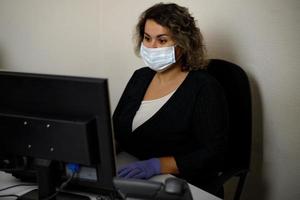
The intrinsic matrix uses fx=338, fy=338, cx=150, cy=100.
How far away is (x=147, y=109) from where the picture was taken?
1558 mm

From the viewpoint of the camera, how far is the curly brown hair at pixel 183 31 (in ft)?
4.87

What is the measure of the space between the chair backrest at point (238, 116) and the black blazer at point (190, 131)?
83 millimetres

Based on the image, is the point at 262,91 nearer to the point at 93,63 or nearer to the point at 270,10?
the point at 270,10

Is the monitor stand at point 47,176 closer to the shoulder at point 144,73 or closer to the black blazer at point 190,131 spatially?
the black blazer at point 190,131

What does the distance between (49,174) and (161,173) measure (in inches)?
17.6

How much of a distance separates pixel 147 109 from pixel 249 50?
59 centimetres

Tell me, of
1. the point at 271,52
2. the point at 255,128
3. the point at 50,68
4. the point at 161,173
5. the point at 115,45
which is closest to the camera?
the point at 161,173

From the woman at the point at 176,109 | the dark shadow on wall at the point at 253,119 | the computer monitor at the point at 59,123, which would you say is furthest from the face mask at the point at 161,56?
the computer monitor at the point at 59,123

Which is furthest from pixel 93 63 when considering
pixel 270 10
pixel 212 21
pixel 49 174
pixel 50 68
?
pixel 49 174

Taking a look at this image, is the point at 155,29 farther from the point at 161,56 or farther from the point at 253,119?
the point at 253,119

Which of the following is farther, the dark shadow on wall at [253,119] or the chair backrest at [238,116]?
the dark shadow on wall at [253,119]

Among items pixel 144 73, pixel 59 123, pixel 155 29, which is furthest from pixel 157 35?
pixel 59 123

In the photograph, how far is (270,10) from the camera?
1.57 m

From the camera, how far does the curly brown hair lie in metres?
1.48
